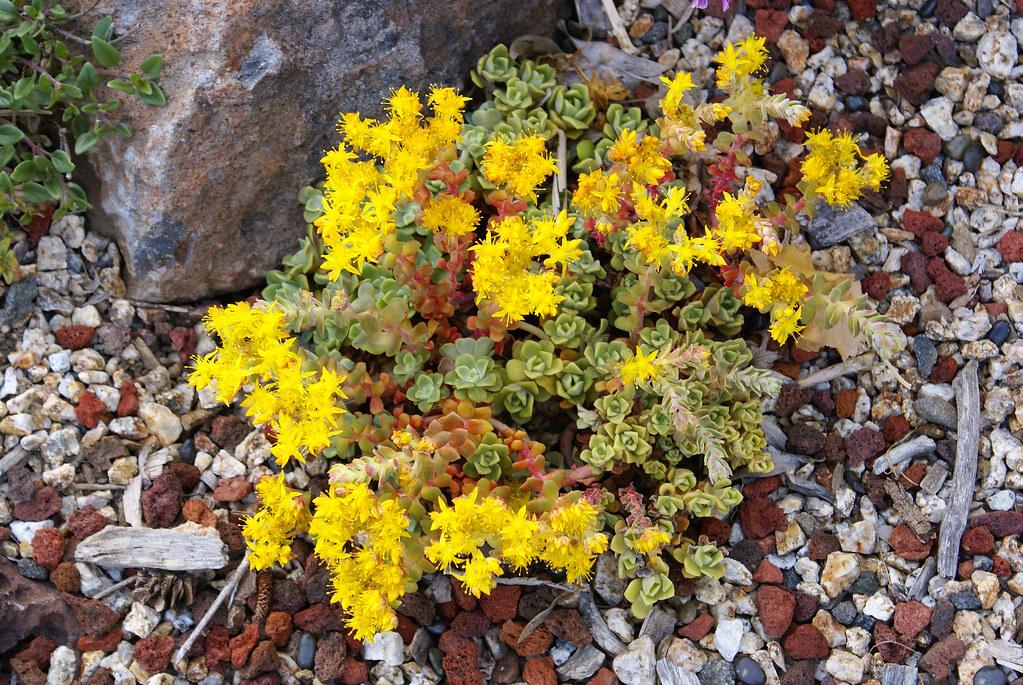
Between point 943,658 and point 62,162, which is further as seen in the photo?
point 62,162

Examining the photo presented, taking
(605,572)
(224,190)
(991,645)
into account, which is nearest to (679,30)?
(224,190)

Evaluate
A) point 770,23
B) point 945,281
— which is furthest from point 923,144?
point 770,23

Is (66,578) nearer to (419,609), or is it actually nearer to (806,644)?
(419,609)

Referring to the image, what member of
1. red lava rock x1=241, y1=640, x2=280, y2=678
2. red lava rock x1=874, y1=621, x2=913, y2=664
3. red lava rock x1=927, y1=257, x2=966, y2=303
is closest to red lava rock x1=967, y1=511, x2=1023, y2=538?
red lava rock x1=874, y1=621, x2=913, y2=664

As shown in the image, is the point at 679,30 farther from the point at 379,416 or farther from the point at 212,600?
the point at 212,600

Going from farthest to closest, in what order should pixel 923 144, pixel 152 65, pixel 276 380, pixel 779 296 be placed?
pixel 923 144 < pixel 152 65 < pixel 779 296 < pixel 276 380

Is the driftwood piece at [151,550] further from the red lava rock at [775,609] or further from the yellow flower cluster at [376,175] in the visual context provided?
the red lava rock at [775,609]

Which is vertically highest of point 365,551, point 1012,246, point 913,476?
point 1012,246
